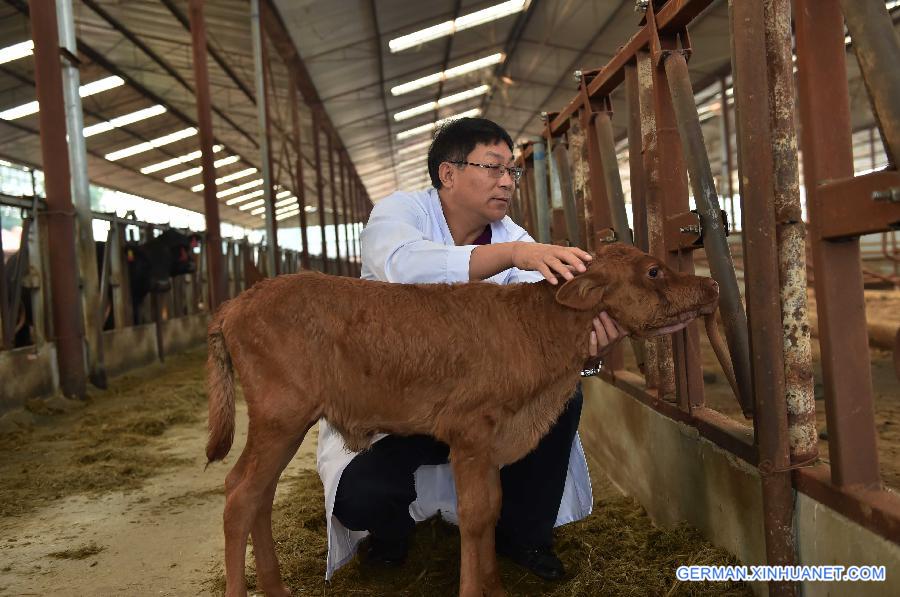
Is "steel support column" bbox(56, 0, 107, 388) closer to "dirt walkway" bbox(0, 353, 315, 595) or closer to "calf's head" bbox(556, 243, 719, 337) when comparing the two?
"dirt walkway" bbox(0, 353, 315, 595)

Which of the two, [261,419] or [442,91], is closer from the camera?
[261,419]

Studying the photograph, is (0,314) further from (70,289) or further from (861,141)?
(861,141)

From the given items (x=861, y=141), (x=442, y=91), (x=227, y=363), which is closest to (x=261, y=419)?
(x=227, y=363)

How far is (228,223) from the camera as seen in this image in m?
47.7

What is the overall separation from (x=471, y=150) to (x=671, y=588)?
183 centimetres

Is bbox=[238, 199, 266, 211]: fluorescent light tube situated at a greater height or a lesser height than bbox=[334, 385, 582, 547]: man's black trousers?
greater

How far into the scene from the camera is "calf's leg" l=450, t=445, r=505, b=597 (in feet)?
8.28

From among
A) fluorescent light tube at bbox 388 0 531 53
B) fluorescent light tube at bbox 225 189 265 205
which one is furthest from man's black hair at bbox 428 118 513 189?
fluorescent light tube at bbox 225 189 265 205

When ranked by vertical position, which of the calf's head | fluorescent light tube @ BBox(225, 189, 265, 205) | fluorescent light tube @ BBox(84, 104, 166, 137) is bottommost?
the calf's head

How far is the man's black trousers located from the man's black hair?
113 centimetres

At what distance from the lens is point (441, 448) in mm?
3205

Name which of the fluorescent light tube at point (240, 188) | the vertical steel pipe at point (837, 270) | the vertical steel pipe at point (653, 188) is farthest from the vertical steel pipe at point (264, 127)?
the fluorescent light tube at point (240, 188)

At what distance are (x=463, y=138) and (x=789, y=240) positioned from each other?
1.38 m

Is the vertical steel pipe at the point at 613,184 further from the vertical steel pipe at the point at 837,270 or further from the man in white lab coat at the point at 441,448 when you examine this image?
the vertical steel pipe at the point at 837,270
